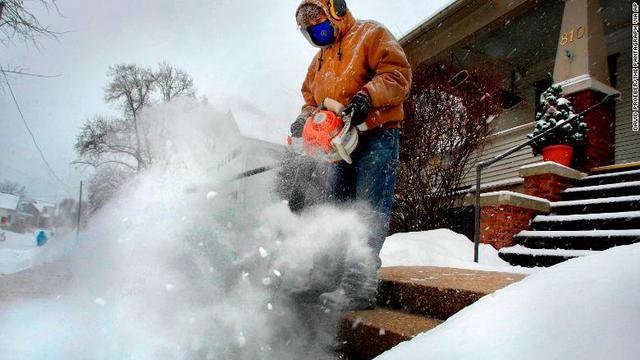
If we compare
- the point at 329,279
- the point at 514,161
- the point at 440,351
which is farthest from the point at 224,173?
the point at 514,161

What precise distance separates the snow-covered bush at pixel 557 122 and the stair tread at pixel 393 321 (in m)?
4.82

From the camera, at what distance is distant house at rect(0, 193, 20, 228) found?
44531 millimetres

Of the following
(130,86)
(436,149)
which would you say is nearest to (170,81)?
(130,86)

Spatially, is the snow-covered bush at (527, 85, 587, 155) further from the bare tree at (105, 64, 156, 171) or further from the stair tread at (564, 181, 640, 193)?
the bare tree at (105, 64, 156, 171)

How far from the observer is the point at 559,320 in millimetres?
809

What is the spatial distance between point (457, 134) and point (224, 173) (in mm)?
4358

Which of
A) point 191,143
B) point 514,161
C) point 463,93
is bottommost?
point 191,143

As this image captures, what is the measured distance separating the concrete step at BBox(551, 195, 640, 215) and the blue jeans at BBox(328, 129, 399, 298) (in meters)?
3.38

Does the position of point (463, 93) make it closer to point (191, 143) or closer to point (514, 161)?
point (514, 161)

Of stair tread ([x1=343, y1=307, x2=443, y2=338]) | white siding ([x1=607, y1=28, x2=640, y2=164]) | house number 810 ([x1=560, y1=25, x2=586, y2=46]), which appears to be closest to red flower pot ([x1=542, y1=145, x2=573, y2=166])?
house number 810 ([x1=560, y1=25, x2=586, y2=46])

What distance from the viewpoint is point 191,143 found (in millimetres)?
2834

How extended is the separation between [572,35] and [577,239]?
4.38 metres

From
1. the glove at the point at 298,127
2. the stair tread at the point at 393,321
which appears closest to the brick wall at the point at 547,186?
the stair tread at the point at 393,321

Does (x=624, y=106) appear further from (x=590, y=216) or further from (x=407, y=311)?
(x=407, y=311)
